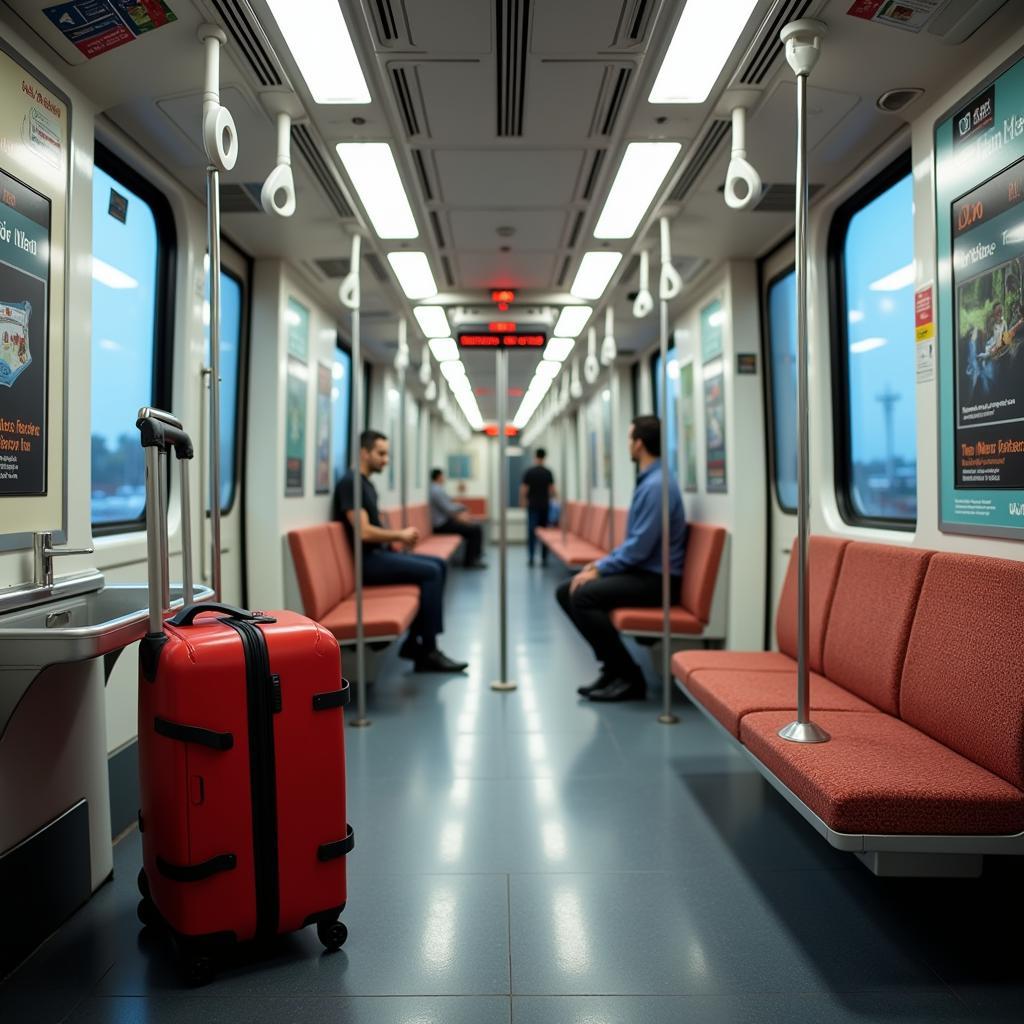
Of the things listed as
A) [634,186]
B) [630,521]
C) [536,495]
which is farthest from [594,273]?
[536,495]

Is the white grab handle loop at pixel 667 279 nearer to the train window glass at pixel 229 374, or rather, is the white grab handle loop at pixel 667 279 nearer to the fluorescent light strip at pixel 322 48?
the fluorescent light strip at pixel 322 48

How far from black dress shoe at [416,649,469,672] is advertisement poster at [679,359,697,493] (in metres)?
2.27

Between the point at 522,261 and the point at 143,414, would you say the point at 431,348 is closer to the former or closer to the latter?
the point at 522,261

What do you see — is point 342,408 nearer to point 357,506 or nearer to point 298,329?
point 298,329

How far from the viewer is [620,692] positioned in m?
5.04

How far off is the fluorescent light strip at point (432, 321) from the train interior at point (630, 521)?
1542mm

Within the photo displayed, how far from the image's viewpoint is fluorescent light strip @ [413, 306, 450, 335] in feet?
22.1

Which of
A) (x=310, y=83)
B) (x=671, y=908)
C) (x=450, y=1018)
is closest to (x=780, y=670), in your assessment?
(x=671, y=908)

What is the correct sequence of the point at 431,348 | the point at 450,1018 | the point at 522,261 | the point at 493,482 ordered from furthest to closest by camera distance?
the point at 493,482 < the point at 431,348 < the point at 522,261 < the point at 450,1018

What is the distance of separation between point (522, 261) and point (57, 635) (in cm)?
425

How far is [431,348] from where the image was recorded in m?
8.86

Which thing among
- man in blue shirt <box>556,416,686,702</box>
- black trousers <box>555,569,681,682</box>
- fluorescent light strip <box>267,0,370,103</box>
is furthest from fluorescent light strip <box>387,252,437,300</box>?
black trousers <box>555,569,681,682</box>

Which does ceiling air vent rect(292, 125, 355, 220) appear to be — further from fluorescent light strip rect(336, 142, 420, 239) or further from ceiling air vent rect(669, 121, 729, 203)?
ceiling air vent rect(669, 121, 729, 203)

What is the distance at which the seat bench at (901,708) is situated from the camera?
200 centimetres
